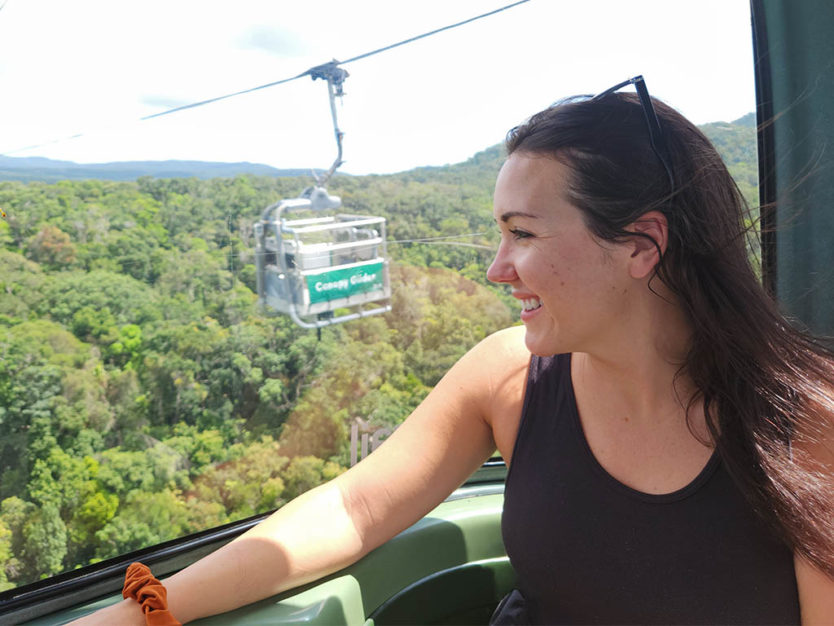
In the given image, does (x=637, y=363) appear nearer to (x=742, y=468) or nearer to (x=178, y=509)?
(x=742, y=468)

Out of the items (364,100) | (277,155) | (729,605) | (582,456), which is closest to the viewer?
(729,605)

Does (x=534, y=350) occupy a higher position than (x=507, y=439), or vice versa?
(x=534, y=350)

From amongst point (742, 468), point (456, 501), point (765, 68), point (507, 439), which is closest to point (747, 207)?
point (742, 468)

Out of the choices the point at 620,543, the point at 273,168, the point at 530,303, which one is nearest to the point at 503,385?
the point at 530,303

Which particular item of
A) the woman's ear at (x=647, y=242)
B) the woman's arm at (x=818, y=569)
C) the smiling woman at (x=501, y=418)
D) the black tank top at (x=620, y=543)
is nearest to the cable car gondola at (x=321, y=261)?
the smiling woman at (x=501, y=418)

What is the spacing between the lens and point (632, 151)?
0.98 meters

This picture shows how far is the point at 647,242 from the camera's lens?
1006mm

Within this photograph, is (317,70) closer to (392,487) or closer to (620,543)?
(392,487)

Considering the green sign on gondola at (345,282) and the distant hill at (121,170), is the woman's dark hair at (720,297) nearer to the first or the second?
the distant hill at (121,170)

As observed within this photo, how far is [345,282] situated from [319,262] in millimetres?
145

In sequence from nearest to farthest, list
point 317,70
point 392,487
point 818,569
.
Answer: point 818,569 → point 392,487 → point 317,70

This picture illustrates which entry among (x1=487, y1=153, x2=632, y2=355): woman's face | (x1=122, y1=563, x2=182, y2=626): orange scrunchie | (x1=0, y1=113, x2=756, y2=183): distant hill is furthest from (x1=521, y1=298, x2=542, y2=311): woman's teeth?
(x1=122, y1=563, x2=182, y2=626): orange scrunchie

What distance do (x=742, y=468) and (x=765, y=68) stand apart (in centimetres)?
108

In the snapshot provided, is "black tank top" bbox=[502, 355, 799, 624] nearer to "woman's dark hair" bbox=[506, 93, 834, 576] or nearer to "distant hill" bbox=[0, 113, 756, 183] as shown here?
"woman's dark hair" bbox=[506, 93, 834, 576]
